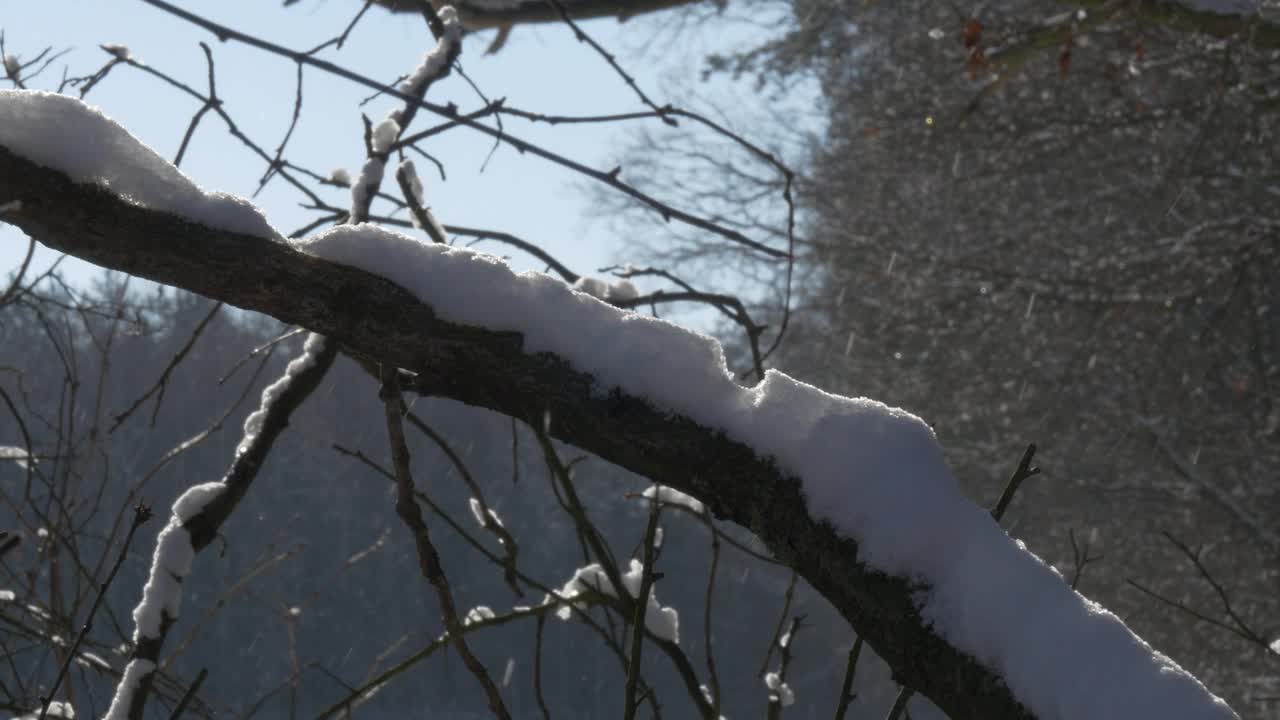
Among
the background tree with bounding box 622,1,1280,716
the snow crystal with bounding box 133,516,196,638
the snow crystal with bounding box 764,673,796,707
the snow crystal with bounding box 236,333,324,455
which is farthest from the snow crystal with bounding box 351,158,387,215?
the background tree with bounding box 622,1,1280,716

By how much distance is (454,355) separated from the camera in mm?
1013

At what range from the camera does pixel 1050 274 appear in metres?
7.92

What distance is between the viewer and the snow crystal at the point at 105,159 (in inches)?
39.0

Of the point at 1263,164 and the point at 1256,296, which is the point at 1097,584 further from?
the point at 1263,164

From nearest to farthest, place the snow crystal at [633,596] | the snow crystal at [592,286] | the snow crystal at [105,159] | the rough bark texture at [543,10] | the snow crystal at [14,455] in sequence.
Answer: the snow crystal at [105,159]
the snow crystal at [633,596]
the snow crystal at [14,455]
the snow crystal at [592,286]
the rough bark texture at [543,10]

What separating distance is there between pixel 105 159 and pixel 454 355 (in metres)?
0.40

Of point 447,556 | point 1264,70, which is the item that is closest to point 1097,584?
point 1264,70

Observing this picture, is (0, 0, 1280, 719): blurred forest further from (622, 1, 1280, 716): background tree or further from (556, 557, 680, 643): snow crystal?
(556, 557, 680, 643): snow crystal

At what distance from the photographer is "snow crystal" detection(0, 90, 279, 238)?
0.99 metres

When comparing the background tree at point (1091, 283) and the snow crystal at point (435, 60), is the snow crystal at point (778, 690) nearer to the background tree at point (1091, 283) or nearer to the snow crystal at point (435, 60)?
the snow crystal at point (435, 60)

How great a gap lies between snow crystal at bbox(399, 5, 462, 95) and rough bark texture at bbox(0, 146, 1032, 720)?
1217 mm

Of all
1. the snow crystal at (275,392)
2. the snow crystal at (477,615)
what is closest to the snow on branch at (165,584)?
the snow crystal at (275,392)

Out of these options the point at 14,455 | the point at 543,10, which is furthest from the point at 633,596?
the point at 543,10

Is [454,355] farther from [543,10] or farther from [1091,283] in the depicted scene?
[1091,283]
